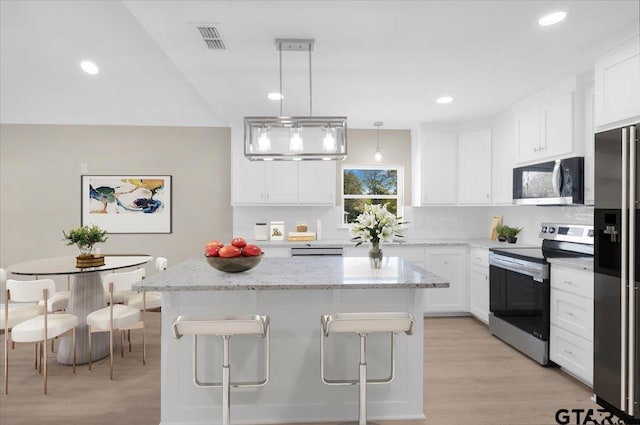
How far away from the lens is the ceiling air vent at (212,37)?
251 cm

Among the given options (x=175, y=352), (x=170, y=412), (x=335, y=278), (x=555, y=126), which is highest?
(x=555, y=126)

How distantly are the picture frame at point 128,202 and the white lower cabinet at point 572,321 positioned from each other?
184 inches

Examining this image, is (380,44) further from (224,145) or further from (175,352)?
(224,145)

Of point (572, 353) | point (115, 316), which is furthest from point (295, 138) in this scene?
point (572, 353)

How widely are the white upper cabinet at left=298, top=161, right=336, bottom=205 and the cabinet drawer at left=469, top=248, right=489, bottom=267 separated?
192cm

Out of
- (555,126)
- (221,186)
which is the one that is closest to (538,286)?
(555,126)

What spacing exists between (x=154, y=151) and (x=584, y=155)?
16.7 ft

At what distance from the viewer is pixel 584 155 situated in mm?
3338

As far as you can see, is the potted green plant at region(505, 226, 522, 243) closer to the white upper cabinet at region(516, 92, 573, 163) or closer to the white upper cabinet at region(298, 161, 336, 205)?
the white upper cabinet at region(516, 92, 573, 163)

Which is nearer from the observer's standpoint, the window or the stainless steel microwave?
the stainless steel microwave

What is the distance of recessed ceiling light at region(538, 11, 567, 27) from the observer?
93.1 inches

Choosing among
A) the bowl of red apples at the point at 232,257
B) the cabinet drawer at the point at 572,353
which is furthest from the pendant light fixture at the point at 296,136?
the cabinet drawer at the point at 572,353

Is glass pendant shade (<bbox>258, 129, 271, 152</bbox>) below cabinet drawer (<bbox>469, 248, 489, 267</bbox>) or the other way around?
the other way around

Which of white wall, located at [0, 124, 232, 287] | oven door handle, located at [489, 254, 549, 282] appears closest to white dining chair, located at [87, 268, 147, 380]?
white wall, located at [0, 124, 232, 287]
